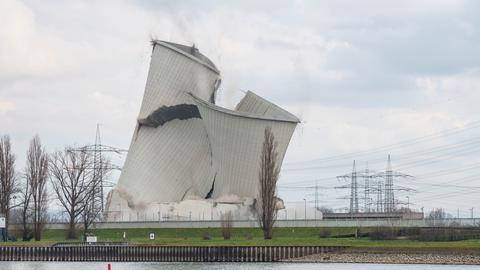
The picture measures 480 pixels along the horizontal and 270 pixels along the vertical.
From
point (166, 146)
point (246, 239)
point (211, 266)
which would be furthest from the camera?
point (166, 146)

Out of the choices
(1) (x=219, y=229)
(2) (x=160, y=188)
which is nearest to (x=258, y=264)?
(1) (x=219, y=229)

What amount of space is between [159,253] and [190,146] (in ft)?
121

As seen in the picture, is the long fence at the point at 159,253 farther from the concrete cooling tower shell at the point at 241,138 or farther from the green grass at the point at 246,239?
the concrete cooling tower shell at the point at 241,138

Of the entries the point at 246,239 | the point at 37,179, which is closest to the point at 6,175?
the point at 37,179

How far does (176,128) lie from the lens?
306 ft

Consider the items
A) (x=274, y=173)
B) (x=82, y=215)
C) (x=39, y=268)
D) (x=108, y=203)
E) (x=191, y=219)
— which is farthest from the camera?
(x=108, y=203)

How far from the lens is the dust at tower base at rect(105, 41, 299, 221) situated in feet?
284

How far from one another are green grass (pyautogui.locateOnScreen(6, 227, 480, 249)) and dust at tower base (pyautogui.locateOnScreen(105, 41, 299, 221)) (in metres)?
9.41

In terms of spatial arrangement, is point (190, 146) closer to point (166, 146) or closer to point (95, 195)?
point (166, 146)

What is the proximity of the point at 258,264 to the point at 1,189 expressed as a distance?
28.6 meters

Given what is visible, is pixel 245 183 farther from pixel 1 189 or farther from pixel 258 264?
pixel 258 264

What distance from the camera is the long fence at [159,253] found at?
5409 cm

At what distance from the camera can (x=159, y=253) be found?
185ft

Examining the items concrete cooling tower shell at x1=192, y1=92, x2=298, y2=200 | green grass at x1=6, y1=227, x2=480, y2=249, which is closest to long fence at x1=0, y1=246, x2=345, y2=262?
green grass at x1=6, y1=227, x2=480, y2=249
